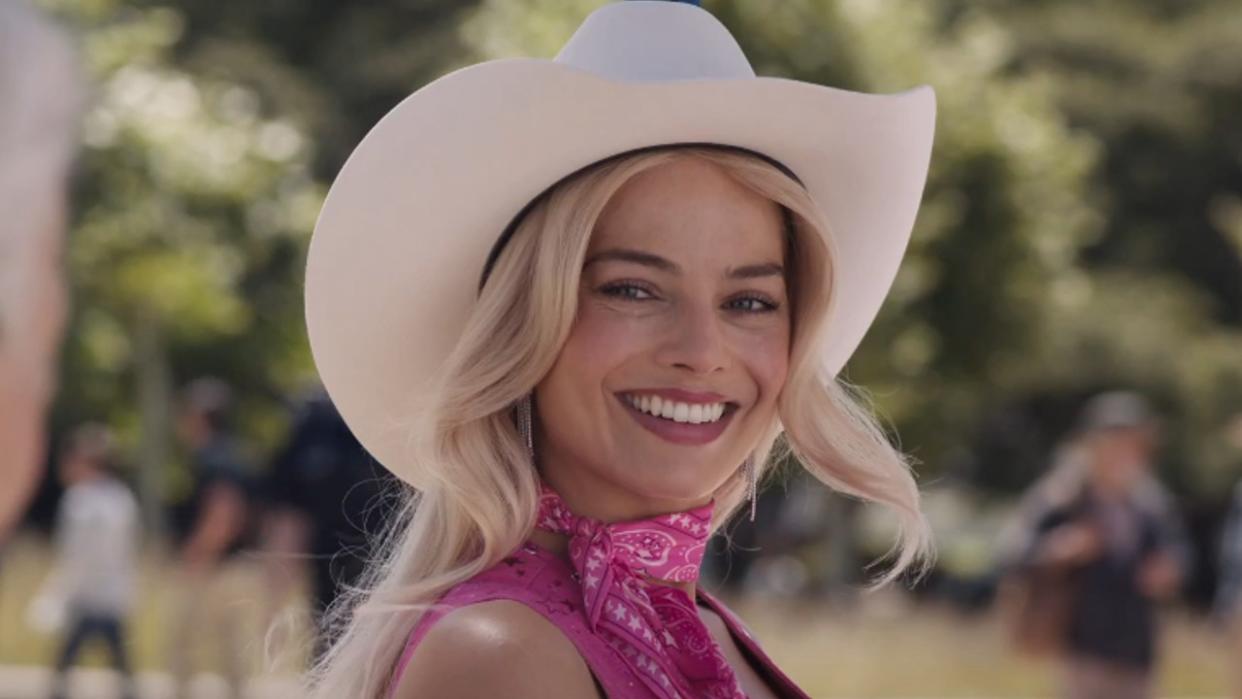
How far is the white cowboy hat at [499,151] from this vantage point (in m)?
2.22

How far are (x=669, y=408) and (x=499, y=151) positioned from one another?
307 mm

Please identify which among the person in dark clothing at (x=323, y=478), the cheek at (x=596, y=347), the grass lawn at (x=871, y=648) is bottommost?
the grass lawn at (x=871, y=648)

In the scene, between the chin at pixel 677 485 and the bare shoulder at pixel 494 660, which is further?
the chin at pixel 677 485

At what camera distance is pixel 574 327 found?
229 cm

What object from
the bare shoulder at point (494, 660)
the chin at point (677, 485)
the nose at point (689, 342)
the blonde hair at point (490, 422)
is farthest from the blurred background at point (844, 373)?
the bare shoulder at point (494, 660)

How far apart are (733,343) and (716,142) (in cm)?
20

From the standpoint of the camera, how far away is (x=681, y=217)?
90.4 inches

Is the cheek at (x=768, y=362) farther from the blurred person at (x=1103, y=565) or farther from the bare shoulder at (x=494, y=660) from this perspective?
the blurred person at (x=1103, y=565)

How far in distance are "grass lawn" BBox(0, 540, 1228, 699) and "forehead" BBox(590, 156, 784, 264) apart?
8.64 metres

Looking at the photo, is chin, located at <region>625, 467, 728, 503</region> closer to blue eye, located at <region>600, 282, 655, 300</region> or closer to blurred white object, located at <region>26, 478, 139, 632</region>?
blue eye, located at <region>600, 282, 655, 300</region>

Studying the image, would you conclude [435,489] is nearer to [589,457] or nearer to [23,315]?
[589,457]

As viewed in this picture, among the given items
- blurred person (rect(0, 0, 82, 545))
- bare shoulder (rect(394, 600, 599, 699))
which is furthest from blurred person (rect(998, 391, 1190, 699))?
bare shoulder (rect(394, 600, 599, 699))

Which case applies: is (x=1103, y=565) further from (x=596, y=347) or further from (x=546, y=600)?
(x=546, y=600)

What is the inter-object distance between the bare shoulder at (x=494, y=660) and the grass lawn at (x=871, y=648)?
28.9 ft
